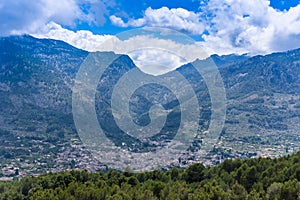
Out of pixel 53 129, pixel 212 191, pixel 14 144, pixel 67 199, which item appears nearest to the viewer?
pixel 212 191

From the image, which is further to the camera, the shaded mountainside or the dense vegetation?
the shaded mountainside

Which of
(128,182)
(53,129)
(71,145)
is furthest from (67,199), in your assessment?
(53,129)

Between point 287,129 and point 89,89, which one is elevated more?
point 89,89

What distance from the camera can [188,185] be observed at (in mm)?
29094

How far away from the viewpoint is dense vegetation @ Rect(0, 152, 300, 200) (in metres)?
21.7

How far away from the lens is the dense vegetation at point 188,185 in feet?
71.2

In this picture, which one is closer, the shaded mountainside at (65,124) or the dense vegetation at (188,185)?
the dense vegetation at (188,185)

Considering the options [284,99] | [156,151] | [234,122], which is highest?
[284,99]

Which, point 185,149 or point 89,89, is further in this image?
point 89,89

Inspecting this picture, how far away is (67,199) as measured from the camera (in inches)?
902

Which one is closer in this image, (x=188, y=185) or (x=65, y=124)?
(x=188, y=185)

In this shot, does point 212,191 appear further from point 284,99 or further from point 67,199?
point 284,99

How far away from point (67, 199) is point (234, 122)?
499 ft

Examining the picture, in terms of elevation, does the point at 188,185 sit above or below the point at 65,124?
below
